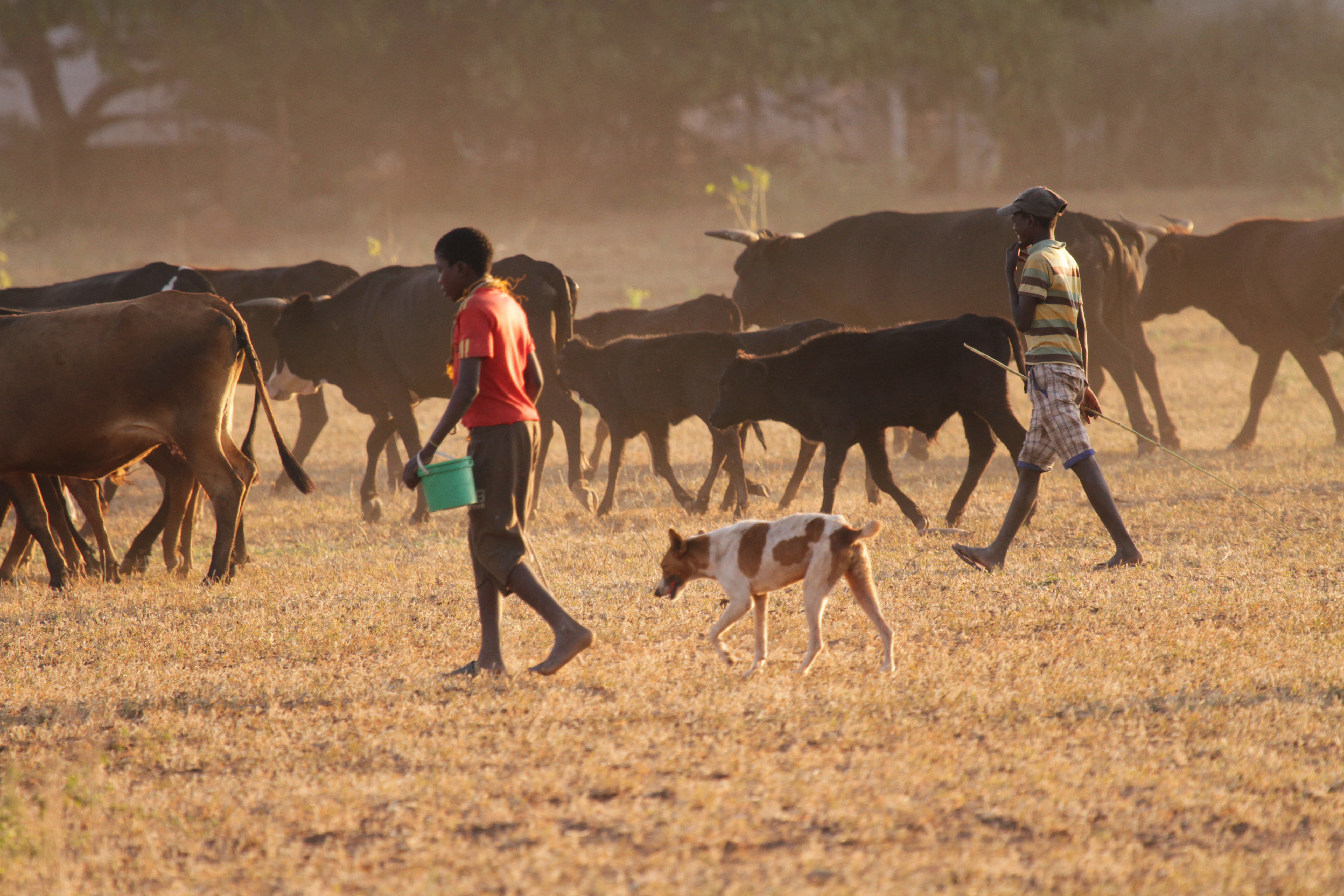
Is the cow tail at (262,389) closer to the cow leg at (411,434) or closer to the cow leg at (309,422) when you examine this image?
the cow leg at (411,434)

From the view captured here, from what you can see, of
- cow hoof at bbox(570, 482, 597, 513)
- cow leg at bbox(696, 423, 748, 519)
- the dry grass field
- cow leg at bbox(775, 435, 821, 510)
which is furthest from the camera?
cow hoof at bbox(570, 482, 597, 513)

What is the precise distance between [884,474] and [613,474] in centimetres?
221

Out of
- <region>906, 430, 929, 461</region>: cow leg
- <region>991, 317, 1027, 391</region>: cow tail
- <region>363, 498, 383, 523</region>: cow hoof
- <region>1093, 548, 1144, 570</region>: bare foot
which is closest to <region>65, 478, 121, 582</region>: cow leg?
<region>363, 498, 383, 523</region>: cow hoof

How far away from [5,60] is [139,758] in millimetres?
35052

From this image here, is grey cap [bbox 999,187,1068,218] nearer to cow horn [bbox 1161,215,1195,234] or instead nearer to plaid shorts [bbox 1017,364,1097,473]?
plaid shorts [bbox 1017,364,1097,473]

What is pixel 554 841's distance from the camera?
3771 mm

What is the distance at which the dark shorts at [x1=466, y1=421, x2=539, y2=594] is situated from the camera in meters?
5.16

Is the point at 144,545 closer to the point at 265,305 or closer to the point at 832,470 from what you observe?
the point at 265,305

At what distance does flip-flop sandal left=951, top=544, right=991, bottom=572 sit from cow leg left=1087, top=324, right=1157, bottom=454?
17.8ft

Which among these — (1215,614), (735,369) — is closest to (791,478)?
(735,369)

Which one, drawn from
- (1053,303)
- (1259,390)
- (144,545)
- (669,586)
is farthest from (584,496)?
(1259,390)

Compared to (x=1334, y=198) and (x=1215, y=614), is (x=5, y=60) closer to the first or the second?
(x=1334, y=198)

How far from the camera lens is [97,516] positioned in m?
8.27

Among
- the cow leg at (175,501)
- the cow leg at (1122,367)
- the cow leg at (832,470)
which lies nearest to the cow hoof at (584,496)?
the cow leg at (832,470)
